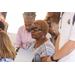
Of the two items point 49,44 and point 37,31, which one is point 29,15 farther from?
point 49,44

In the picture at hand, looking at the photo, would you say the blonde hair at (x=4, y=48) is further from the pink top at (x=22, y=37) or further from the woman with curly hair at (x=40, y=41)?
the pink top at (x=22, y=37)

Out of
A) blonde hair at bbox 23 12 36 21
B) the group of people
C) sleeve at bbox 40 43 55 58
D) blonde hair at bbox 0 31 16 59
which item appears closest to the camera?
the group of people

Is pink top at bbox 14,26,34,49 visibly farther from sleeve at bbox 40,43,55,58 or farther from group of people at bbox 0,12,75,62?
sleeve at bbox 40,43,55,58

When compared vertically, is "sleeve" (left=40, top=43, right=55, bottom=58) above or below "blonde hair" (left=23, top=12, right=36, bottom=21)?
below

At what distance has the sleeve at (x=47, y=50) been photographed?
2.99ft

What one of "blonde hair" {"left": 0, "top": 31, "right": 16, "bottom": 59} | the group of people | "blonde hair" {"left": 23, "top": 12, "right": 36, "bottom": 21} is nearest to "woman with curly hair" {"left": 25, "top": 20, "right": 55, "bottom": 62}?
the group of people

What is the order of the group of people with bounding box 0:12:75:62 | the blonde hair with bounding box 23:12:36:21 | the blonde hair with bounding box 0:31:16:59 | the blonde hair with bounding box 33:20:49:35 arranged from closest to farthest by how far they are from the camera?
the group of people with bounding box 0:12:75:62 < the blonde hair with bounding box 0:31:16:59 < the blonde hair with bounding box 33:20:49:35 < the blonde hair with bounding box 23:12:36:21

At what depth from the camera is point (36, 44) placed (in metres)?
1.04

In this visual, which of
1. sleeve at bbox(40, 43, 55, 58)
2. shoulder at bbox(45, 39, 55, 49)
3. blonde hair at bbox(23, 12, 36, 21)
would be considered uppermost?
blonde hair at bbox(23, 12, 36, 21)

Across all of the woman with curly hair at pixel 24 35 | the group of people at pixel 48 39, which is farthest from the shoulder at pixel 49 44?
the woman with curly hair at pixel 24 35

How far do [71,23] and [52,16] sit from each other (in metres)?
0.51

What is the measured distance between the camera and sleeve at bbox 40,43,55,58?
91 centimetres
